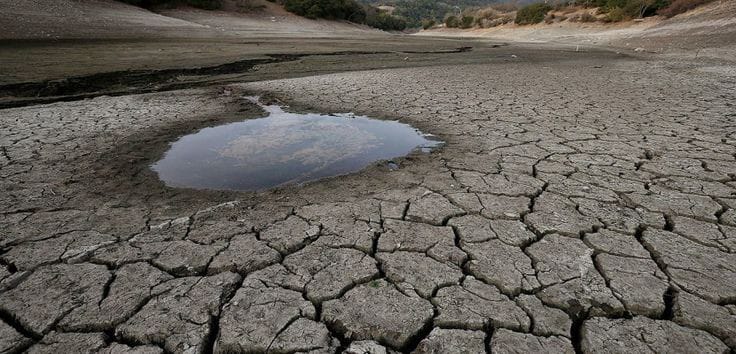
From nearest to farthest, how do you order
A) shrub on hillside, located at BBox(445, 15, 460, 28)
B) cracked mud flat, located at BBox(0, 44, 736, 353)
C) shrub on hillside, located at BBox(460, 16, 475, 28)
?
cracked mud flat, located at BBox(0, 44, 736, 353), shrub on hillside, located at BBox(460, 16, 475, 28), shrub on hillside, located at BBox(445, 15, 460, 28)

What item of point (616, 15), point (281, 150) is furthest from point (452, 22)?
point (281, 150)

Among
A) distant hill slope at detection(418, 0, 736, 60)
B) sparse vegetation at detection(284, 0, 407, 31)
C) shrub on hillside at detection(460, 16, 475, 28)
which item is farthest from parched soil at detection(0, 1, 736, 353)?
shrub on hillside at detection(460, 16, 475, 28)

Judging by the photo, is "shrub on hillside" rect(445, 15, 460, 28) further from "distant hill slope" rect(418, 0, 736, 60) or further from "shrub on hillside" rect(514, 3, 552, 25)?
"distant hill slope" rect(418, 0, 736, 60)

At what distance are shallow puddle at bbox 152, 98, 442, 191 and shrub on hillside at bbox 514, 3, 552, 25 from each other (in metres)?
32.8

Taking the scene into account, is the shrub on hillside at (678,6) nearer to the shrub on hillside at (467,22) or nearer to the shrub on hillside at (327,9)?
the shrub on hillside at (467,22)

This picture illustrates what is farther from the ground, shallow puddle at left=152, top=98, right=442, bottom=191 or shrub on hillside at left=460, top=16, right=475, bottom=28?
shrub on hillside at left=460, top=16, right=475, bottom=28

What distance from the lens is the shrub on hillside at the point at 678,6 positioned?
60.6 feet

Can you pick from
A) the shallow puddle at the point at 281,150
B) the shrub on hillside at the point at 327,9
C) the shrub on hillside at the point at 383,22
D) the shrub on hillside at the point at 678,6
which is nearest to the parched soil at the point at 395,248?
the shallow puddle at the point at 281,150

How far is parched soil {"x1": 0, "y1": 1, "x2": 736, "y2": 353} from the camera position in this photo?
1494 millimetres

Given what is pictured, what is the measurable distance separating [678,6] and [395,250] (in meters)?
25.2

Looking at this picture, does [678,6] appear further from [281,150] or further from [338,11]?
[338,11]

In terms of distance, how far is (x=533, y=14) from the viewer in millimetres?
Answer: 32500

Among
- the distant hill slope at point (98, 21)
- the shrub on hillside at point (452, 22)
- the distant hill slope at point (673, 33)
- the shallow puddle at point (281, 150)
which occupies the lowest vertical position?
the shallow puddle at point (281, 150)

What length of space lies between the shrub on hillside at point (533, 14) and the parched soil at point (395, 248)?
31.8 metres
